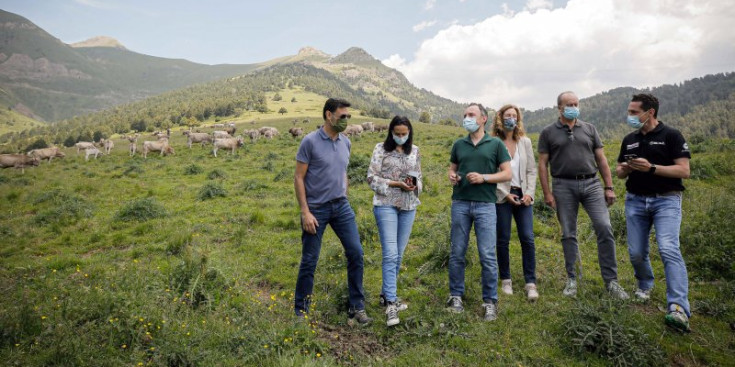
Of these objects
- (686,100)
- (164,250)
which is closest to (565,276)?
(164,250)

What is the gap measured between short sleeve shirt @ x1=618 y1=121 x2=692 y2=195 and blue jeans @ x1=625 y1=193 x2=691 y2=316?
0.13m

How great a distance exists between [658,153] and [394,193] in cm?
334

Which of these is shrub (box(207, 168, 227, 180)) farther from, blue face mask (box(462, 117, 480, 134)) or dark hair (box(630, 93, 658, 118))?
dark hair (box(630, 93, 658, 118))

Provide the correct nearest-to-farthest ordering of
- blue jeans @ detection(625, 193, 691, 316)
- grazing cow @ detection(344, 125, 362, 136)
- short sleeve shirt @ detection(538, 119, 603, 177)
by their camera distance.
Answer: blue jeans @ detection(625, 193, 691, 316) → short sleeve shirt @ detection(538, 119, 603, 177) → grazing cow @ detection(344, 125, 362, 136)

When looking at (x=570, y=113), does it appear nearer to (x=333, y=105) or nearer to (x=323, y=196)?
(x=333, y=105)

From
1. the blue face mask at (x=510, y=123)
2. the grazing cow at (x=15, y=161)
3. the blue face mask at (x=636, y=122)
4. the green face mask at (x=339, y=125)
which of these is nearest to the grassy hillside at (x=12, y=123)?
the grazing cow at (x=15, y=161)

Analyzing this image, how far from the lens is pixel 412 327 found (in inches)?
182

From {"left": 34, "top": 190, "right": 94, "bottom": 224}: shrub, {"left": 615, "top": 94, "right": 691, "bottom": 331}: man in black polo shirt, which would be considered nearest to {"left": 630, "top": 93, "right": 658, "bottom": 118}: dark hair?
{"left": 615, "top": 94, "right": 691, "bottom": 331}: man in black polo shirt

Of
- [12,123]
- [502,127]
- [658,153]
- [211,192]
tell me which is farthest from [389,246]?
[12,123]

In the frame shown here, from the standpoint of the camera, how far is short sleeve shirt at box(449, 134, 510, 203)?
473 cm

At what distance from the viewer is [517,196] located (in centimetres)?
534

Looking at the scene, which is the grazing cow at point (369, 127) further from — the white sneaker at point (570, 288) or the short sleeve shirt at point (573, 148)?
the white sneaker at point (570, 288)

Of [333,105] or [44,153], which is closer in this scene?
[333,105]

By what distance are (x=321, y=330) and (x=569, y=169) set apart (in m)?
4.08
